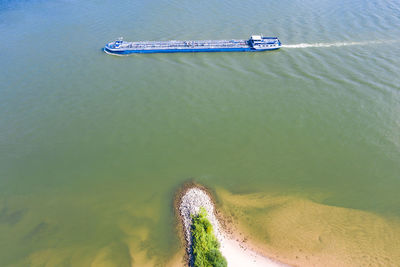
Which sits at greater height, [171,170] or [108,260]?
[171,170]

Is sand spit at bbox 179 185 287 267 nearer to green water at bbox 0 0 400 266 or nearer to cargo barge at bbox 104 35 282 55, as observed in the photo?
green water at bbox 0 0 400 266

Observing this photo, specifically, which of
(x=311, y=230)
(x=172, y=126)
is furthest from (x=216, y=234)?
(x=172, y=126)

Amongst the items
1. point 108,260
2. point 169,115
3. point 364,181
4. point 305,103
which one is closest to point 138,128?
point 169,115

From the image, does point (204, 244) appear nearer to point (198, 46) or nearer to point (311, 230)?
point (311, 230)

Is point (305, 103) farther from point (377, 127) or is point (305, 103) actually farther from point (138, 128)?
point (138, 128)

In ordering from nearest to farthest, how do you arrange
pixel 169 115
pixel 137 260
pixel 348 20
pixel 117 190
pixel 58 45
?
pixel 137 260 < pixel 117 190 < pixel 169 115 < pixel 58 45 < pixel 348 20

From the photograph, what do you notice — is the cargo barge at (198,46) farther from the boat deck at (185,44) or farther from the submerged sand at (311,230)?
the submerged sand at (311,230)
